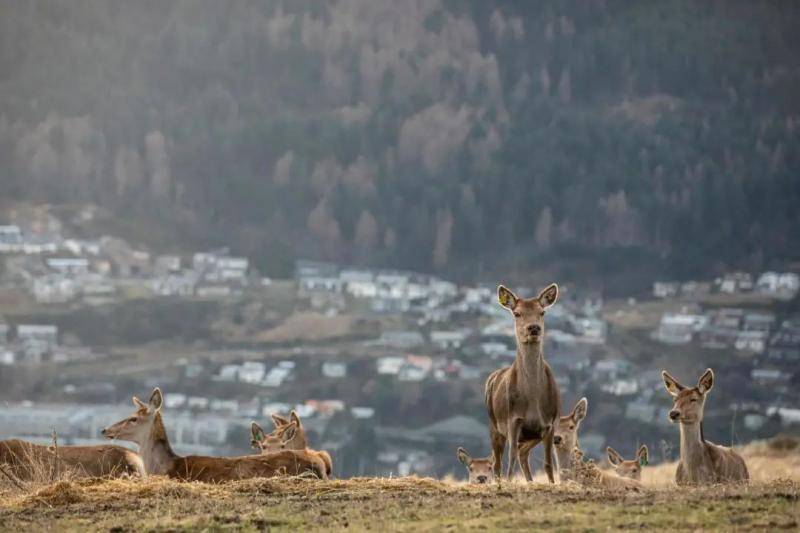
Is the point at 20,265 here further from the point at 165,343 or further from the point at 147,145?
the point at 147,145

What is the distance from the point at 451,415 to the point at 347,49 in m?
50.7

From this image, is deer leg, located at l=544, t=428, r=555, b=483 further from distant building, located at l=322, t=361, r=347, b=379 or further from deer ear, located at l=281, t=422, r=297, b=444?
distant building, located at l=322, t=361, r=347, b=379

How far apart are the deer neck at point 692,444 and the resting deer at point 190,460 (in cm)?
400

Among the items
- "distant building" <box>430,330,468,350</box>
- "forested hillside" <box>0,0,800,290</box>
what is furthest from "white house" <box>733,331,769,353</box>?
"distant building" <box>430,330,468,350</box>

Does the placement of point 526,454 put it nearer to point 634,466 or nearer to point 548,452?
point 548,452

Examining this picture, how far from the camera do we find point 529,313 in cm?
1501

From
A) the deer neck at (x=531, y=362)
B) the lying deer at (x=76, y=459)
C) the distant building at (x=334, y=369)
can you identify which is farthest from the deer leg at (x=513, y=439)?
the distant building at (x=334, y=369)

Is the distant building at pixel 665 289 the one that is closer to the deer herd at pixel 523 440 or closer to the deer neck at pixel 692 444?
the deer herd at pixel 523 440

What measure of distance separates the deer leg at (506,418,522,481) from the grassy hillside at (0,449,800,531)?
1.61 metres

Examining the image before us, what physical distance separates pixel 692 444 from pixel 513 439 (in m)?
2.06

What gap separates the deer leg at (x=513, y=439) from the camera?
1464 centimetres

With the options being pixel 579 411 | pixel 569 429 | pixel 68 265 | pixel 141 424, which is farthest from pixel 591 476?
pixel 68 265

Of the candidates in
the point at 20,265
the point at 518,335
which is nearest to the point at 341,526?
the point at 518,335

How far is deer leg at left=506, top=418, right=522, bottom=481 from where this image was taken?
14.6m
